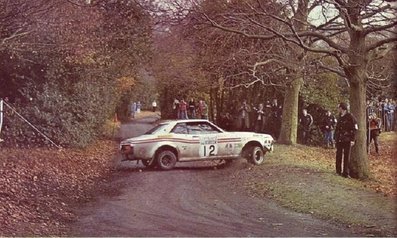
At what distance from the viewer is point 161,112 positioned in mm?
3609

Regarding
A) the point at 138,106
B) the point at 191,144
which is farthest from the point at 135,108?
the point at 191,144

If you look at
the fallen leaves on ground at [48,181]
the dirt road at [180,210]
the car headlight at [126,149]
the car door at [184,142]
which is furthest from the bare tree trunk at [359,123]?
the fallen leaves on ground at [48,181]

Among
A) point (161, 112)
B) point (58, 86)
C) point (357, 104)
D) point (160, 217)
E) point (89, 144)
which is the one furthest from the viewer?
point (357, 104)

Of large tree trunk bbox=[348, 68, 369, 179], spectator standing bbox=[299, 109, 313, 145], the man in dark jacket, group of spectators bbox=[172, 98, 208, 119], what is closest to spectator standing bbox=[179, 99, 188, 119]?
group of spectators bbox=[172, 98, 208, 119]

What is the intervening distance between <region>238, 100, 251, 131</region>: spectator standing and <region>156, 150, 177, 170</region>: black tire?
0.53 metres

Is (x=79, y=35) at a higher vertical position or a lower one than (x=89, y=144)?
A: higher

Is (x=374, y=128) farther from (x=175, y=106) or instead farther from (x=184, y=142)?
(x=175, y=106)

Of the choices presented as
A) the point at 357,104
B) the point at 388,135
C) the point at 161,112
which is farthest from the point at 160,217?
the point at 357,104

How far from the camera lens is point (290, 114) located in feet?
14.7

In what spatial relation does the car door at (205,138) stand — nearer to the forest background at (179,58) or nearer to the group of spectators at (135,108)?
the forest background at (179,58)

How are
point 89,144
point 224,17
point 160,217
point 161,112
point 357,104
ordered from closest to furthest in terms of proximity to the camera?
point 160,217 → point 161,112 → point 89,144 → point 224,17 → point 357,104

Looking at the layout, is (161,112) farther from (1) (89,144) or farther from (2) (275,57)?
(2) (275,57)

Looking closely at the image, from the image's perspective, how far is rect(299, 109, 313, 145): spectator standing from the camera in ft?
14.7

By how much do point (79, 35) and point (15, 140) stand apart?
846mm
